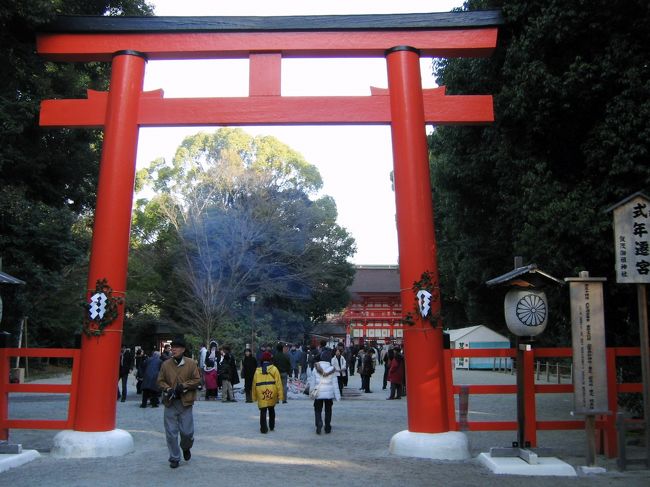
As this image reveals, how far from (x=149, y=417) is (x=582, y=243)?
30.7 feet

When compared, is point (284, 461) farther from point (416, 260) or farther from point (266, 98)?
point (266, 98)

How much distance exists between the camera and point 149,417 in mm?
13727

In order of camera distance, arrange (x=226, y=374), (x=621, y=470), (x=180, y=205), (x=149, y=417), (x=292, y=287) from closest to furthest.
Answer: (x=621, y=470), (x=149, y=417), (x=226, y=374), (x=180, y=205), (x=292, y=287)

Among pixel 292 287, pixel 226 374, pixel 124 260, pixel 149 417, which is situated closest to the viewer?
pixel 124 260

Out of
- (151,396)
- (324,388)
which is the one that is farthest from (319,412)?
(151,396)

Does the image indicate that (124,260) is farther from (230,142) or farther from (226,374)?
(230,142)

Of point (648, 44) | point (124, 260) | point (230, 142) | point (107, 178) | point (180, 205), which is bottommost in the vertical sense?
point (124, 260)

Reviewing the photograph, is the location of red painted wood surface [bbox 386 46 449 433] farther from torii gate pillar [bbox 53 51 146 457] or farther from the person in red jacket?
the person in red jacket

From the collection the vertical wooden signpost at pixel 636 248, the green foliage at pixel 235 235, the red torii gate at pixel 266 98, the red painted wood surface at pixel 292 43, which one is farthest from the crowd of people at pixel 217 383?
the green foliage at pixel 235 235

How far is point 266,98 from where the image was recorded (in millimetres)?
9734

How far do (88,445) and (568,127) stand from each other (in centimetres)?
893

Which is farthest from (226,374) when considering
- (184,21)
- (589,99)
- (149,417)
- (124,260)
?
(589,99)

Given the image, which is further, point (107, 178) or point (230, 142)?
point (230, 142)

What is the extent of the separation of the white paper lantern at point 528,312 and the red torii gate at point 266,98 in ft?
4.37
